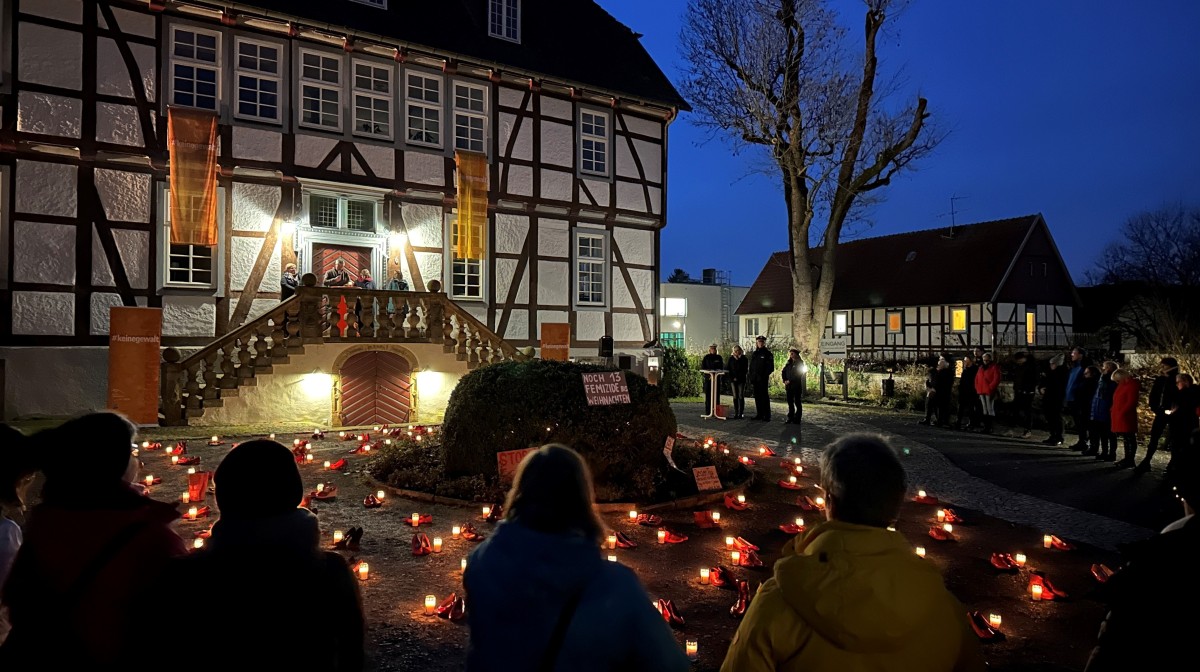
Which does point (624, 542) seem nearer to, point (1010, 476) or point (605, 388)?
point (605, 388)

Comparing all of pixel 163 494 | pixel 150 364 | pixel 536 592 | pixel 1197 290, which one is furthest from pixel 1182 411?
pixel 1197 290

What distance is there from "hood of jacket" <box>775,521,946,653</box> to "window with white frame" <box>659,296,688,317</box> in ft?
144

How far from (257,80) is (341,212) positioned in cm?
325

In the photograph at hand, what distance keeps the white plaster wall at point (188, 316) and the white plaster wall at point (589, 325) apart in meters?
9.04

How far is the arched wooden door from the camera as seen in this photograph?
15.0m

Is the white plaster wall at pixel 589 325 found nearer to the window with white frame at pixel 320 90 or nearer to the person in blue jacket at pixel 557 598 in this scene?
the window with white frame at pixel 320 90

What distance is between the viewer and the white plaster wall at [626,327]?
20.4m

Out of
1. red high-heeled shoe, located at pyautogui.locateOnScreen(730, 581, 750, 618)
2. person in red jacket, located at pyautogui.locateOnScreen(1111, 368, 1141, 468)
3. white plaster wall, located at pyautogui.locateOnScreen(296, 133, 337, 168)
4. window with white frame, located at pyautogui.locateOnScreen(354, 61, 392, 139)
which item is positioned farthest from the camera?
window with white frame, located at pyautogui.locateOnScreen(354, 61, 392, 139)

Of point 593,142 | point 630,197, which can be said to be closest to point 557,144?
point 593,142

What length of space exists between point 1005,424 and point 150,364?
707 inches

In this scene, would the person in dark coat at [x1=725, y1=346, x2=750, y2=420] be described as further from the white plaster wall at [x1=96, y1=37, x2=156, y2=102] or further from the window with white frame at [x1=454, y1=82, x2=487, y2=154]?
the white plaster wall at [x1=96, y1=37, x2=156, y2=102]

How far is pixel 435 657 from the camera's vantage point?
13.3ft

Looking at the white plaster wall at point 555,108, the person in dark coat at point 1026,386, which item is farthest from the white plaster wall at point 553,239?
the person in dark coat at point 1026,386

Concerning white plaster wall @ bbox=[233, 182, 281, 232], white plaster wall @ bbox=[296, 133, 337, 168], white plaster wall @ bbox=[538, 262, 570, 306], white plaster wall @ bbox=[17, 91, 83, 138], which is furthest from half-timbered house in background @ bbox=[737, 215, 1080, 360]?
white plaster wall @ bbox=[17, 91, 83, 138]
